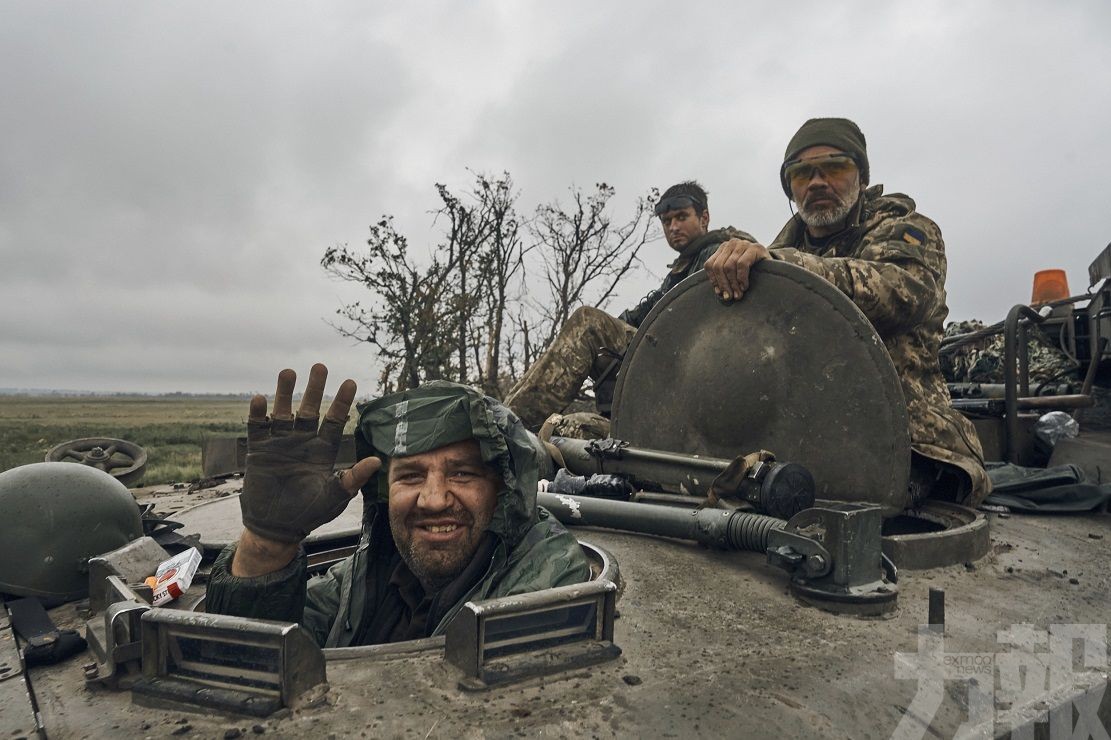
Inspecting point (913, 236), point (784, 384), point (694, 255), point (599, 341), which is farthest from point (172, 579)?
point (694, 255)

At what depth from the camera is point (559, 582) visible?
211cm

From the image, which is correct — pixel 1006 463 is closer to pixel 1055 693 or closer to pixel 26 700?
pixel 1055 693

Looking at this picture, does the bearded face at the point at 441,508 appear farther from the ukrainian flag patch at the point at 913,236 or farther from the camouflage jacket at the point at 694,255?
the camouflage jacket at the point at 694,255

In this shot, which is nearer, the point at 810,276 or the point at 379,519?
the point at 379,519

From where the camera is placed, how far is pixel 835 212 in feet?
12.8

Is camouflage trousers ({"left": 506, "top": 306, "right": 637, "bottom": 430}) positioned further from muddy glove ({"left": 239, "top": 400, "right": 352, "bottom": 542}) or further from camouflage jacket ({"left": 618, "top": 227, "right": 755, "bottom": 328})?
muddy glove ({"left": 239, "top": 400, "right": 352, "bottom": 542})

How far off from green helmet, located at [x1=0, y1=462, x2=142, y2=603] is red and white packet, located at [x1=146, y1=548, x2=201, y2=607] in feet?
0.82

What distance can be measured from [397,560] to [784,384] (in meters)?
1.67

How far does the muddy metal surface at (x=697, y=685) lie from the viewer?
Answer: 143 cm

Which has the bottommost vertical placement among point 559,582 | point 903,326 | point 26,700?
point 26,700

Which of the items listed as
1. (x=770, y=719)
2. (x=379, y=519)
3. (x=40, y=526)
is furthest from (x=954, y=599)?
(x=40, y=526)

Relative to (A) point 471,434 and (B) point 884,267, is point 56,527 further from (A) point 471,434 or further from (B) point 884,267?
(B) point 884,267

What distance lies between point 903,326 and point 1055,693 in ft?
7.12

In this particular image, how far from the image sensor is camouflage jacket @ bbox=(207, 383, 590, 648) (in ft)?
6.97
